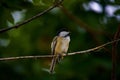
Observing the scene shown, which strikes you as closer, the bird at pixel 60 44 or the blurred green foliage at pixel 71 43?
the bird at pixel 60 44

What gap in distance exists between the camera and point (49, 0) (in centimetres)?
314

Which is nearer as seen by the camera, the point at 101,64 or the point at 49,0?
the point at 49,0

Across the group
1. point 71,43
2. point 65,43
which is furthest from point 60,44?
point 71,43

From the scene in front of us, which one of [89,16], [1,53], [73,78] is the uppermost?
[89,16]

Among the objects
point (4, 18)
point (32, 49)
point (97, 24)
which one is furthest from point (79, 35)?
point (4, 18)

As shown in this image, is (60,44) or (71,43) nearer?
(60,44)

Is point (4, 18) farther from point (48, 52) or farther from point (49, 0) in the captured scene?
point (48, 52)

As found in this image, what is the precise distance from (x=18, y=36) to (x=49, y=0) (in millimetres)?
2166

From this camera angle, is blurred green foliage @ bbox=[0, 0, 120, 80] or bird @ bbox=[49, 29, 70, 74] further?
blurred green foliage @ bbox=[0, 0, 120, 80]

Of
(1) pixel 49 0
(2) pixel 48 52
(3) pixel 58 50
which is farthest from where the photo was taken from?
(2) pixel 48 52

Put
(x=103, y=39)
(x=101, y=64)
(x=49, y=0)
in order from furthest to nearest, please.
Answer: (x=103, y=39) < (x=101, y=64) < (x=49, y=0)

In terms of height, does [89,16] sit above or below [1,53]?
above

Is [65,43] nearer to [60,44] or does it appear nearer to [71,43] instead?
[60,44]

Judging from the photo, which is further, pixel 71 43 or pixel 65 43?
pixel 71 43
